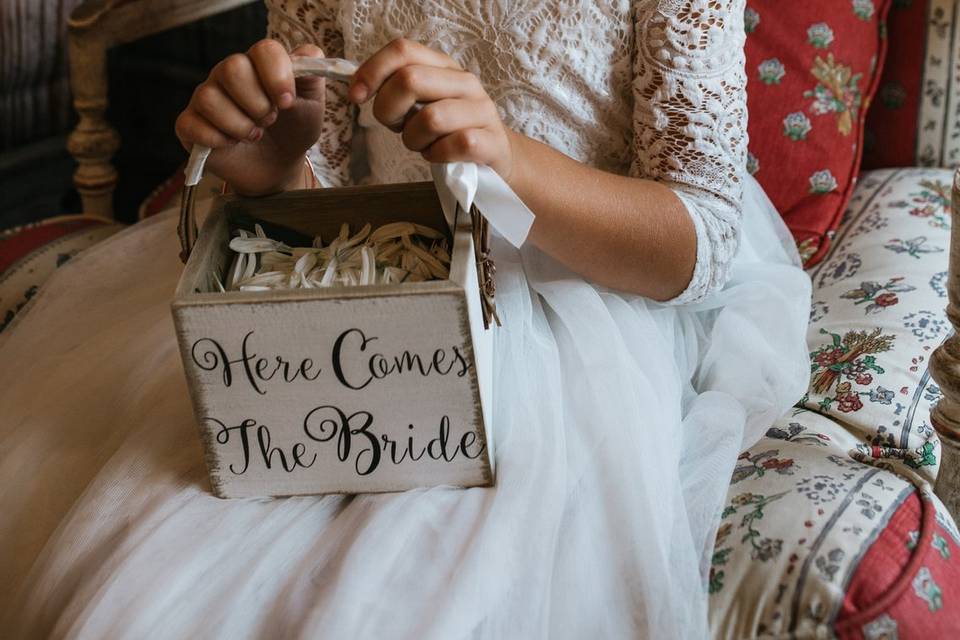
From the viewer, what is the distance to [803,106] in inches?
47.9

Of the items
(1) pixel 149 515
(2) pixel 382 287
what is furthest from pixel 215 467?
(2) pixel 382 287

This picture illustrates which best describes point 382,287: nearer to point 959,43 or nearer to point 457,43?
point 457,43

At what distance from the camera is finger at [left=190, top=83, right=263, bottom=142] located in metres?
0.74

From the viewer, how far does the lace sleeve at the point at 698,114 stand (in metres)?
0.87

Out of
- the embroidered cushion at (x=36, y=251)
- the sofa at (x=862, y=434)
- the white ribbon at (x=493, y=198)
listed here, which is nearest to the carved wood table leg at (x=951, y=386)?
the sofa at (x=862, y=434)

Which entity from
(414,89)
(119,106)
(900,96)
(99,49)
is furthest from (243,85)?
(119,106)

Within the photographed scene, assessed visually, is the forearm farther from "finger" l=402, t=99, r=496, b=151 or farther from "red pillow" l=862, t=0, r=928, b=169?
"red pillow" l=862, t=0, r=928, b=169

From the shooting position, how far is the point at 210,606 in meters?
0.71

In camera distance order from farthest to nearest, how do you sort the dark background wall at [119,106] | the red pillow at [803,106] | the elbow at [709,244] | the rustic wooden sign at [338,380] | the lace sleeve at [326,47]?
the dark background wall at [119,106] < the red pillow at [803,106] < the lace sleeve at [326,47] < the elbow at [709,244] < the rustic wooden sign at [338,380]

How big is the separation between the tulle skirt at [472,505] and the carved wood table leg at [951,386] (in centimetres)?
14

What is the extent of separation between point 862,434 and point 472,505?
0.38 m

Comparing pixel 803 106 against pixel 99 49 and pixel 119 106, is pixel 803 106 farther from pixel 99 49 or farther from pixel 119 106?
pixel 119 106

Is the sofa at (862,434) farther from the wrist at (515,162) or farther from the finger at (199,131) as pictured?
the finger at (199,131)

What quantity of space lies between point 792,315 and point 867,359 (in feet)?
0.26
